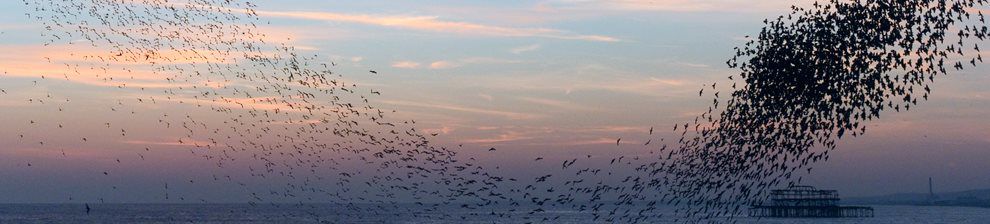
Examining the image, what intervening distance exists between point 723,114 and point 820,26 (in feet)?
13.4

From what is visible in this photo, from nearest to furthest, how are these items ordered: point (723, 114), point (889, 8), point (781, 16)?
point (889, 8)
point (781, 16)
point (723, 114)

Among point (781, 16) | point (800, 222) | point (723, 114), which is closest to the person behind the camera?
point (781, 16)

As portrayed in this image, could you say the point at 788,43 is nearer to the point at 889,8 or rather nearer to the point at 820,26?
the point at 820,26

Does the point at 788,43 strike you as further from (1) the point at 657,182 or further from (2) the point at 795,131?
(1) the point at 657,182

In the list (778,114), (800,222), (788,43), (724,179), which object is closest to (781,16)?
(788,43)

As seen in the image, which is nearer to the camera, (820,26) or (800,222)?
(820,26)

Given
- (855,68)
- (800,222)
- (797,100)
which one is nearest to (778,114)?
(797,100)

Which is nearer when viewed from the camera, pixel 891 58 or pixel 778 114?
pixel 891 58

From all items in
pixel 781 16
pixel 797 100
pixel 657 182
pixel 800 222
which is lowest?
pixel 800 222

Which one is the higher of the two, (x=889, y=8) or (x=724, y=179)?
(x=889, y=8)

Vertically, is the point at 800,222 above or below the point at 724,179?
below

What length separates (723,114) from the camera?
34.8 meters

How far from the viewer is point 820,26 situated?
106 ft

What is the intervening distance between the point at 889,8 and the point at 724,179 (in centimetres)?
736
